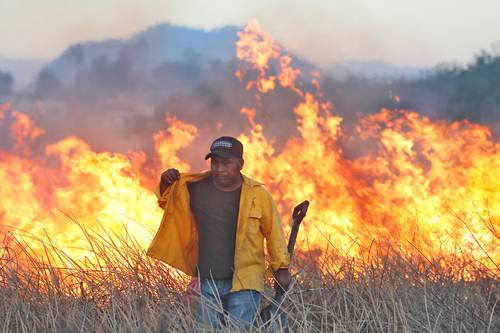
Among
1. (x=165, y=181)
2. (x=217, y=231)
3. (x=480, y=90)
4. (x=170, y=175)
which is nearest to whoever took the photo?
(x=170, y=175)

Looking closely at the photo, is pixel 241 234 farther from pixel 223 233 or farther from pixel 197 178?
pixel 197 178

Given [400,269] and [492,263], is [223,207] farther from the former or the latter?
[492,263]

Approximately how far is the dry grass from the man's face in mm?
1000

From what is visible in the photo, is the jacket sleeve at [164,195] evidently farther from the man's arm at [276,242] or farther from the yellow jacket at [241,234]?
the man's arm at [276,242]

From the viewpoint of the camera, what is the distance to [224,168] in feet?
18.7

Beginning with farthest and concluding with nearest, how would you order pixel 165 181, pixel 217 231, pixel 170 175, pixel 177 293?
pixel 177 293 < pixel 217 231 < pixel 165 181 < pixel 170 175

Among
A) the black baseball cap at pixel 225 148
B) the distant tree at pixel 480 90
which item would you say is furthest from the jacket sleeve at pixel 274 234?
→ the distant tree at pixel 480 90

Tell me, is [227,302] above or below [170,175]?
below

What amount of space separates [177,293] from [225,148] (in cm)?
133

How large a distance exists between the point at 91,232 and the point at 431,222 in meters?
3.48

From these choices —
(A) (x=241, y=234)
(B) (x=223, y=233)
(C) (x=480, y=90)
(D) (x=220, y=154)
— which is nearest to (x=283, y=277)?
(A) (x=241, y=234)

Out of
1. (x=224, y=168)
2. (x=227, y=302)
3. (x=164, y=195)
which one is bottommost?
(x=227, y=302)

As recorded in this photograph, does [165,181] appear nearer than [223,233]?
Yes

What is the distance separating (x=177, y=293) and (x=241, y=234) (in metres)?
0.86
